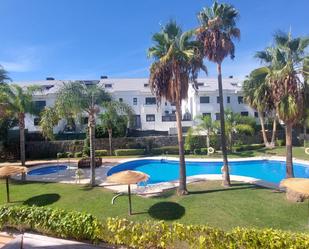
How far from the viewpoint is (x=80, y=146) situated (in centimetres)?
3400

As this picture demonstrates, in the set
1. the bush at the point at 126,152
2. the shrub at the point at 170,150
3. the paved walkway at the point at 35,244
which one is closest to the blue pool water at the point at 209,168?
the bush at the point at 126,152

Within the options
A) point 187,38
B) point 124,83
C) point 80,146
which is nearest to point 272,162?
point 187,38

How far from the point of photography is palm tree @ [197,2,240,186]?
16203mm

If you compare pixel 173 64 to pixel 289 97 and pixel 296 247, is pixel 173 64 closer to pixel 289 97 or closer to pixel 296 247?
pixel 289 97

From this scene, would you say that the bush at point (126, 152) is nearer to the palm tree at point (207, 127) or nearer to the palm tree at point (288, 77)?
Answer: the palm tree at point (207, 127)

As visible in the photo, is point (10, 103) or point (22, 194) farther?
point (10, 103)

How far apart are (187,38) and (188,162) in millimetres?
16639

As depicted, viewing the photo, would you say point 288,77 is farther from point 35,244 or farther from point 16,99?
point 16,99

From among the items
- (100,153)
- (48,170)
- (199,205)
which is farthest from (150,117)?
(199,205)

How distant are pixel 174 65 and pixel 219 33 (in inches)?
151

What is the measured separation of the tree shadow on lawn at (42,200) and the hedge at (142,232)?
3955 mm

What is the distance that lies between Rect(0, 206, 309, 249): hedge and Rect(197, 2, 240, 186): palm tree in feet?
28.5

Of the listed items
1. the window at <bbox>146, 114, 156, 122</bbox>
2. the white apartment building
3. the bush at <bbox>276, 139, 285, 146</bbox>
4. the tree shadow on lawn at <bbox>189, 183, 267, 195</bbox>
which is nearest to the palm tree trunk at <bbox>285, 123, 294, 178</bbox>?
the tree shadow on lawn at <bbox>189, 183, 267, 195</bbox>

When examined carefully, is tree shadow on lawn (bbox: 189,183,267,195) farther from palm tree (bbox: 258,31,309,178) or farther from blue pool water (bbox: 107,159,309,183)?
blue pool water (bbox: 107,159,309,183)
